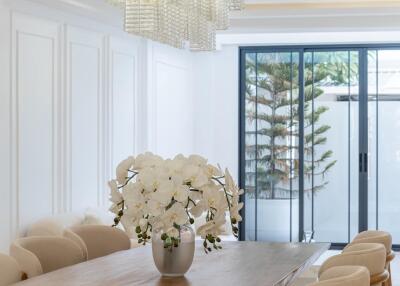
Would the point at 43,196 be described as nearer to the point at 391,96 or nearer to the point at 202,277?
the point at 202,277

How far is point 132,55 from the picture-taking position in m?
8.70

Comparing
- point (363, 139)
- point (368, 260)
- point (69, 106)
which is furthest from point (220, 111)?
point (368, 260)

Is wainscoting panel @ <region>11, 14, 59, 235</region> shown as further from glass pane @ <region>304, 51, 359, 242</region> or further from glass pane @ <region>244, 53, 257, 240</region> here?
glass pane @ <region>304, 51, 359, 242</region>

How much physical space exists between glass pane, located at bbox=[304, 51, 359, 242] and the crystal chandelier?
4.71 metres

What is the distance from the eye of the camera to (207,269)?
413 centimetres

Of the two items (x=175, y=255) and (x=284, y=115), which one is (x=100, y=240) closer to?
(x=175, y=255)

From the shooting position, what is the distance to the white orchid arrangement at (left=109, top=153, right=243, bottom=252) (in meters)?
3.60

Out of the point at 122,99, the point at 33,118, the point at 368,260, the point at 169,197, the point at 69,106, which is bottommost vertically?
the point at 368,260

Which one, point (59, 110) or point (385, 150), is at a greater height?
point (59, 110)

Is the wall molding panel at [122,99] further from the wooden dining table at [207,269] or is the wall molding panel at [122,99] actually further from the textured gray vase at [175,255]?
the textured gray vase at [175,255]

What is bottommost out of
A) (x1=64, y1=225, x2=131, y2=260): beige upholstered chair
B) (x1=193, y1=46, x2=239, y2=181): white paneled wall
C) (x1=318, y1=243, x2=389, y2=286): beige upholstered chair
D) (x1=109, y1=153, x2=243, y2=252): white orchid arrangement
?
(x1=64, y1=225, x2=131, y2=260): beige upholstered chair

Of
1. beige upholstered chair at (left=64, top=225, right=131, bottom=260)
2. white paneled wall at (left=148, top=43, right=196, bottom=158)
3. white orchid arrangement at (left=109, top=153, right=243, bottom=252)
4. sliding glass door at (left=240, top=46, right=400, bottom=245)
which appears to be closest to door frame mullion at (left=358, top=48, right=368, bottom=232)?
sliding glass door at (left=240, top=46, right=400, bottom=245)

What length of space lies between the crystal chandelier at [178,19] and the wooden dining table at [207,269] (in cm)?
134

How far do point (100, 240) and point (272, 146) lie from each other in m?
5.44
